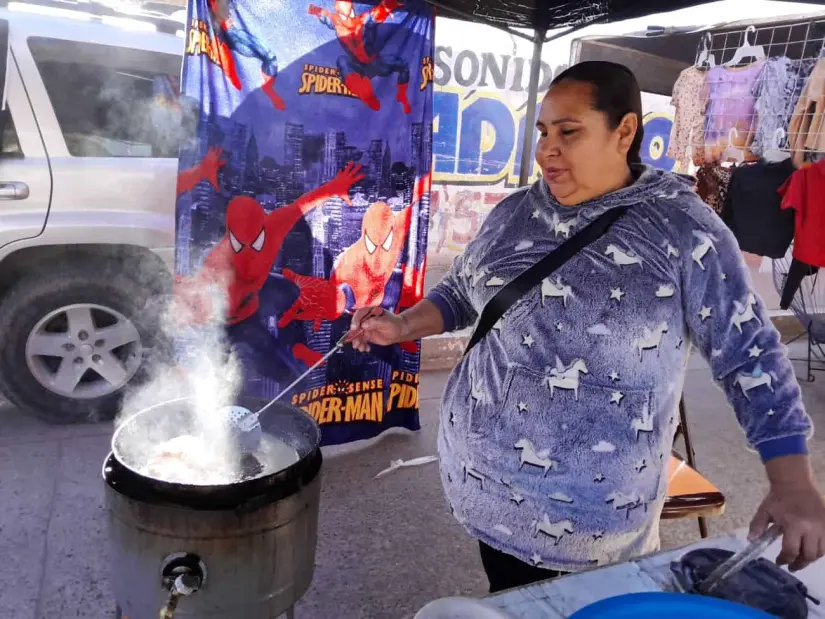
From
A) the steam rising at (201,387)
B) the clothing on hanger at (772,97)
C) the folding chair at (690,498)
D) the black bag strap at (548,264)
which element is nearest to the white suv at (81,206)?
the steam rising at (201,387)

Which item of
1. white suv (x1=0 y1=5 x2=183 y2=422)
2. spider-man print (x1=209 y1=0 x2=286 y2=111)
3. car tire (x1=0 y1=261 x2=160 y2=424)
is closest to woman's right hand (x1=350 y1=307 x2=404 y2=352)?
spider-man print (x1=209 y1=0 x2=286 y2=111)

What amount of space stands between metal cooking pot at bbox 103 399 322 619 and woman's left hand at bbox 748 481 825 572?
1255 mm

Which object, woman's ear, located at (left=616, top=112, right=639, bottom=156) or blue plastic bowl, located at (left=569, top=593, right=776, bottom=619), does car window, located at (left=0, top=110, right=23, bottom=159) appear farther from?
blue plastic bowl, located at (left=569, top=593, right=776, bottom=619)

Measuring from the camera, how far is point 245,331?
3586mm

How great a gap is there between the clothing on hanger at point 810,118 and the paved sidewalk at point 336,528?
7.92 ft

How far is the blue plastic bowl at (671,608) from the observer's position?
1.03 meters

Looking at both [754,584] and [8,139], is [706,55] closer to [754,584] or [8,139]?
[754,584]

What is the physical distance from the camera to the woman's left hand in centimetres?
123

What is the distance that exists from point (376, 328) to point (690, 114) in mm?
4453

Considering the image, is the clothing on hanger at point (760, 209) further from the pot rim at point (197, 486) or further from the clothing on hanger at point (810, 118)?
the pot rim at point (197, 486)

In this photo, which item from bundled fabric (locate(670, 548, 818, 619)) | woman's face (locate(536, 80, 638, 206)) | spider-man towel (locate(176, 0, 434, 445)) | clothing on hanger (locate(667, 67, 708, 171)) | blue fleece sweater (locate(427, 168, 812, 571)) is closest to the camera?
bundled fabric (locate(670, 548, 818, 619))

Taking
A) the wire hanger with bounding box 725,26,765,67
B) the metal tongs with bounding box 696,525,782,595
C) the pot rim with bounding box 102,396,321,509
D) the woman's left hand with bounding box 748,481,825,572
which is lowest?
the pot rim with bounding box 102,396,321,509

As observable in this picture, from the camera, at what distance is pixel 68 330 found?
403 cm

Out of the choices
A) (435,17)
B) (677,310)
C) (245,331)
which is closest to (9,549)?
(245,331)
